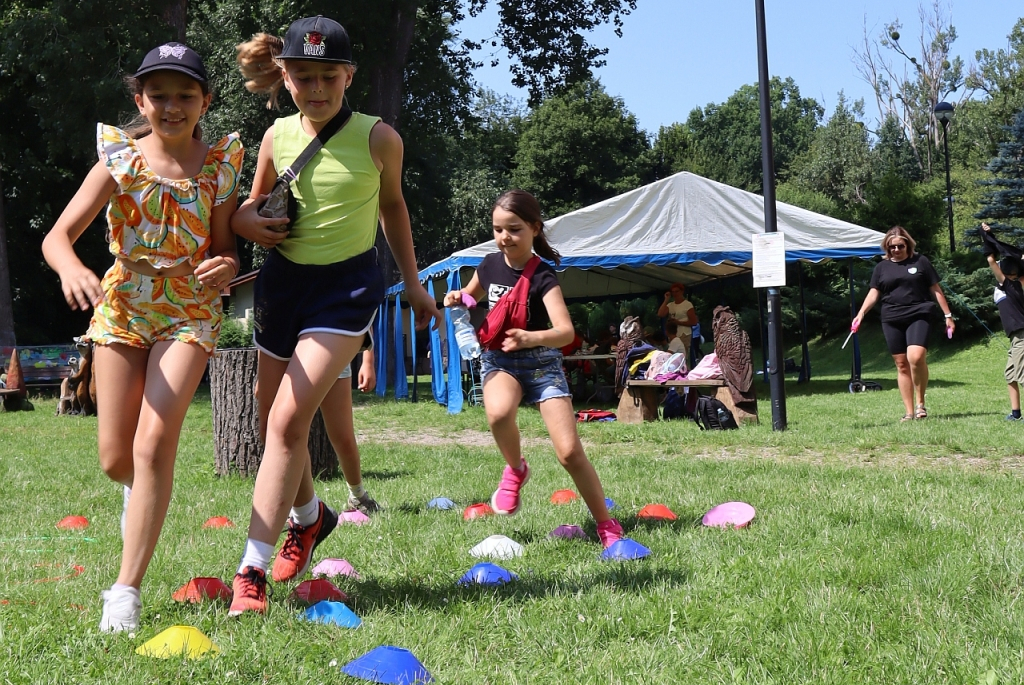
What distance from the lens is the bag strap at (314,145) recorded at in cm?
335

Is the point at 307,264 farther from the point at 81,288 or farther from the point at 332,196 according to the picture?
the point at 81,288

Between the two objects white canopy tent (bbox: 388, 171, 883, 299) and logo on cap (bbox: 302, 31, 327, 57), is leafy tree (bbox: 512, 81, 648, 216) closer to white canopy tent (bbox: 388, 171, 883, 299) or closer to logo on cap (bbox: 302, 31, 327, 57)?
white canopy tent (bbox: 388, 171, 883, 299)

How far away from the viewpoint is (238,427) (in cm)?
735

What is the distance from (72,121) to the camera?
2017 centimetres

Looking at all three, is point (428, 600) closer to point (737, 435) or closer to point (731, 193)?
point (737, 435)

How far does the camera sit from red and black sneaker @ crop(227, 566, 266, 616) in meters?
3.18

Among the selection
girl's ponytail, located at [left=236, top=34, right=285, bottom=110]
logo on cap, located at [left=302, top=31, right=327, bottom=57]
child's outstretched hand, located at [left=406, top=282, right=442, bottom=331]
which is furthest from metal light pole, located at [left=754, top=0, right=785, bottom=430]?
logo on cap, located at [left=302, top=31, right=327, bottom=57]

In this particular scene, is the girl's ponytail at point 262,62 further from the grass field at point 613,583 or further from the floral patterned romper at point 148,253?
the grass field at point 613,583

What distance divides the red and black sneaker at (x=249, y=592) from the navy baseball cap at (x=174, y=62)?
5.22 ft

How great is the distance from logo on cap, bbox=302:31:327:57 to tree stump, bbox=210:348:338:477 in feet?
13.8

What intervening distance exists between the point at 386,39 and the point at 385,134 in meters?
18.8

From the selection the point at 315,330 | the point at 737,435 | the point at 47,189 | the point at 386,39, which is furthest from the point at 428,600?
the point at 47,189

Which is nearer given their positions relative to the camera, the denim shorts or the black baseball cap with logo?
the black baseball cap with logo

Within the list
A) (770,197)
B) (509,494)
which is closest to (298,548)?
(509,494)
